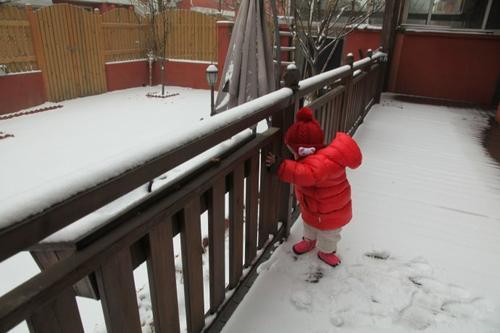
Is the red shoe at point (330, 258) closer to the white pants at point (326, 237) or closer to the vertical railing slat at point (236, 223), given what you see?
the white pants at point (326, 237)

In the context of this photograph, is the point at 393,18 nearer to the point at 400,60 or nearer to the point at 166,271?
the point at 400,60

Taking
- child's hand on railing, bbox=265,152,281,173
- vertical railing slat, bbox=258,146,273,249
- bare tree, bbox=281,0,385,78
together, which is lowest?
vertical railing slat, bbox=258,146,273,249

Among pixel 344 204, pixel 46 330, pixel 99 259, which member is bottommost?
pixel 344 204

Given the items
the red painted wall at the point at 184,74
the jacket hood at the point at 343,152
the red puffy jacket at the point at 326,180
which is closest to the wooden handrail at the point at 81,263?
the red puffy jacket at the point at 326,180

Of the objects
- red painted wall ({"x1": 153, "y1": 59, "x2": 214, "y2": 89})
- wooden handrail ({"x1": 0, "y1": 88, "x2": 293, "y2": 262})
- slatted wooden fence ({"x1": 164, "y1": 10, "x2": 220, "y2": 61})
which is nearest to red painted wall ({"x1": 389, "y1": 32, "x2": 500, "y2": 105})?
slatted wooden fence ({"x1": 164, "y1": 10, "x2": 220, "y2": 61})

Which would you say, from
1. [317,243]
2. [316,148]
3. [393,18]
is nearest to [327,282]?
[317,243]

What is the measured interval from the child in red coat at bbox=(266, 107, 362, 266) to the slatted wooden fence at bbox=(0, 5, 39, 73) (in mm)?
8968

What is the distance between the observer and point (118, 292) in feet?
3.87

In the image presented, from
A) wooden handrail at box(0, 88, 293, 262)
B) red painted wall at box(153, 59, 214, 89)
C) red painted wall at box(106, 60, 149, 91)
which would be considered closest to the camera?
wooden handrail at box(0, 88, 293, 262)

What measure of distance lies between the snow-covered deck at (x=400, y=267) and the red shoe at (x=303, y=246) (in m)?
0.04

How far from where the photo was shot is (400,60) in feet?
30.6

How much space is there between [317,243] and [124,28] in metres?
11.8

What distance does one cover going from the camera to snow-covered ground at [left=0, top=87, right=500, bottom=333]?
2109mm

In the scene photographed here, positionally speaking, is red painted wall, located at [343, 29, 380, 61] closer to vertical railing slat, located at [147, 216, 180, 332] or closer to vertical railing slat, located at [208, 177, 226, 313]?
vertical railing slat, located at [208, 177, 226, 313]
